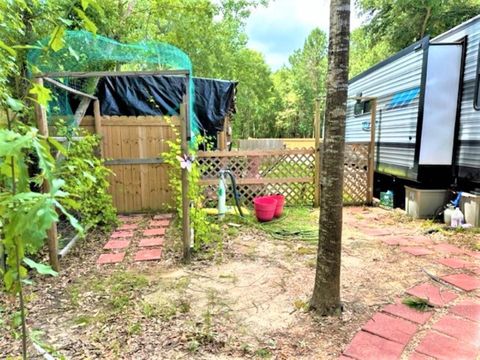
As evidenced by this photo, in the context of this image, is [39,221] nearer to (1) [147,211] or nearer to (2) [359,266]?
(2) [359,266]

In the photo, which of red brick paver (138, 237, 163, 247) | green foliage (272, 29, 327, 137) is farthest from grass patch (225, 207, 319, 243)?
green foliage (272, 29, 327, 137)

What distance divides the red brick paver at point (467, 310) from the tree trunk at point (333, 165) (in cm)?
82

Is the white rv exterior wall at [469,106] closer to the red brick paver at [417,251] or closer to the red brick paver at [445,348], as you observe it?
the red brick paver at [417,251]

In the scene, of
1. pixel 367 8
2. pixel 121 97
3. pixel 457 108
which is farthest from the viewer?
pixel 367 8

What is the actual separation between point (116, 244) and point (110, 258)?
0.43m

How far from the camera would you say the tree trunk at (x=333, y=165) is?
1.95m

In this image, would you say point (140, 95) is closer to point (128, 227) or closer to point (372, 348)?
point (128, 227)

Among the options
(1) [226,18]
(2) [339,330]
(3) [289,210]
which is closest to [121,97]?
(3) [289,210]

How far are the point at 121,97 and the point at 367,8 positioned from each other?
1020 cm

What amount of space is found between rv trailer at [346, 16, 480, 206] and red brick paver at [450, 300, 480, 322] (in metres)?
2.42

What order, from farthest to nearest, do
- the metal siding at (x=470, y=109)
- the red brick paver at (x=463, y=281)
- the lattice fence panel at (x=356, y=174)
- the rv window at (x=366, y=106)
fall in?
the rv window at (x=366, y=106), the lattice fence panel at (x=356, y=174), the metal siding at (x=470, y=109), the red brick paver at (x=463, y=281)

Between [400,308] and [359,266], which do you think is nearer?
[400,308]

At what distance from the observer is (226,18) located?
13969 mm

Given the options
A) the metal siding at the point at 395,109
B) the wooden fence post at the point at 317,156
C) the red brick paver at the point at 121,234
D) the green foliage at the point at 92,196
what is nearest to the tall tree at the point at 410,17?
the metal siding at the point at 395,109
